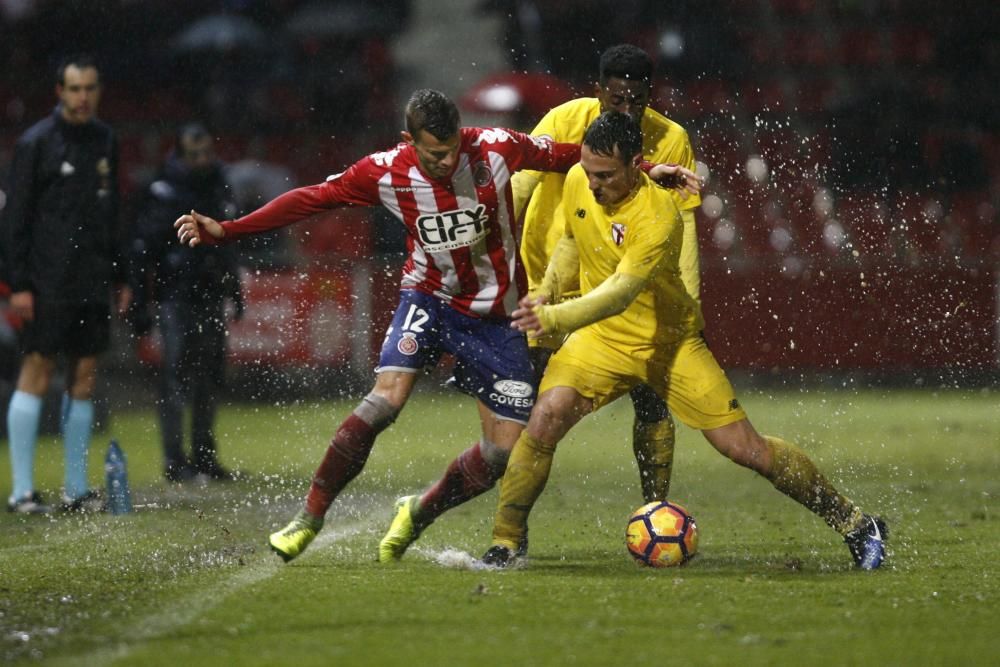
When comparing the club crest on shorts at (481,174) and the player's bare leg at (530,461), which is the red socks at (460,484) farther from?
the club crest on shorts at (481,174)

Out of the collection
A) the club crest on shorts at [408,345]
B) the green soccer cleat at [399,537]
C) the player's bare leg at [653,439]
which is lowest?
the green soccer cleat at [399,537]

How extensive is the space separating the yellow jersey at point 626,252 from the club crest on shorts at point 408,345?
2.37ft

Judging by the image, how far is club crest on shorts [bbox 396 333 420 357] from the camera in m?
7.07

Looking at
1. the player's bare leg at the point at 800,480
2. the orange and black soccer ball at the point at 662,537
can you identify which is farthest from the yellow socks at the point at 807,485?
the orange and black soccer ball at the point at 662,537

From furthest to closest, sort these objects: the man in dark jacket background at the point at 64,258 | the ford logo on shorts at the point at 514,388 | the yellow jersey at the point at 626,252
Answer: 1. the man in dark jacket background at the point at 64,258
2. the ford logo on shorts at the point at 514,388
3. the yellow jersey at the point at 626,252

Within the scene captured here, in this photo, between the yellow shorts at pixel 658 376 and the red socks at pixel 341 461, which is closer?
the yellow shorts at pixel 658 376

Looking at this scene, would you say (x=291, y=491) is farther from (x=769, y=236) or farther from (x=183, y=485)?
(x=769, y=236)

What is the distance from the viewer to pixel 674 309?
7.05 m

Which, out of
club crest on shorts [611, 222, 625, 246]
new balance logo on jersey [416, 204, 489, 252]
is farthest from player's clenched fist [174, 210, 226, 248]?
club crest on shorts [611, 222, 625, 246]

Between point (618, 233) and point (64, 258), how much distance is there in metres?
4.11

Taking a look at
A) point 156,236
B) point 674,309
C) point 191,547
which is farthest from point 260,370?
point 674,309

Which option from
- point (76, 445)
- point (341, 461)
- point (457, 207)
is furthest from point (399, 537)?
point (76, 445)

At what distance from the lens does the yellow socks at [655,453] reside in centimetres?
762

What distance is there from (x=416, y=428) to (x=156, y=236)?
11.8 ft
